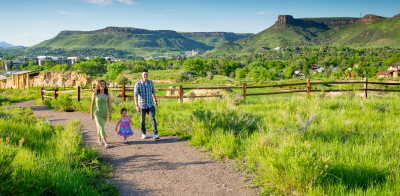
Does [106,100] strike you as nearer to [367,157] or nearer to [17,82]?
[367,157]

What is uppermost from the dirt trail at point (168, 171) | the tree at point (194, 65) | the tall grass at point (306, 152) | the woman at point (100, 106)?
the tree at point (194, 65)

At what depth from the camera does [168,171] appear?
4.09m

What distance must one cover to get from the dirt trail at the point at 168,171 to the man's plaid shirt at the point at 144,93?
3.11ft

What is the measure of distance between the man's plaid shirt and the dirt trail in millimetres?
948

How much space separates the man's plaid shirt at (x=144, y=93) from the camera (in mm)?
5953

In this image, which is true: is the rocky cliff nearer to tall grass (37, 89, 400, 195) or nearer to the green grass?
the green grass

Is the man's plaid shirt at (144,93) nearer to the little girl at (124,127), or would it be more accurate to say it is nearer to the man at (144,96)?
the man at (144,96)

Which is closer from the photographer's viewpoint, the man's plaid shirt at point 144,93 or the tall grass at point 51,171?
the tall grass at point 51,171

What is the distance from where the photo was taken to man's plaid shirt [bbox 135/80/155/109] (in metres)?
5.95

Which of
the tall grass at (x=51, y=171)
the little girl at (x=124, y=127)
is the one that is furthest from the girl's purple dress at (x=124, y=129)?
the tall grass at (x=51, y=171)

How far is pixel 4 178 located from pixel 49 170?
2.13ft

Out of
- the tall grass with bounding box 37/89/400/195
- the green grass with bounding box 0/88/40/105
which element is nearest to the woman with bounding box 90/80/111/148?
the tall grass with bounding box 37/89/400/195

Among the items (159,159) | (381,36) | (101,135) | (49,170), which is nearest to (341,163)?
(159,159)

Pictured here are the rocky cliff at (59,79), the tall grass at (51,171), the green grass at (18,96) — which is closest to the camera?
the tall grass at (51,171)
